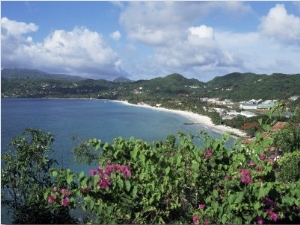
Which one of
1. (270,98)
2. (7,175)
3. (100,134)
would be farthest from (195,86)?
A: (7,175)


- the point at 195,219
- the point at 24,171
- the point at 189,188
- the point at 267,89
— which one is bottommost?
the point at 24,171

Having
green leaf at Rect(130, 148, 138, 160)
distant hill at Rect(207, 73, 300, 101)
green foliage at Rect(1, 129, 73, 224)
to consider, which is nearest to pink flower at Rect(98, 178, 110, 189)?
green leaf at Rect(130, 148, 138, 160)

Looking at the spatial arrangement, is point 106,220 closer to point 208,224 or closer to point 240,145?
point 208,224

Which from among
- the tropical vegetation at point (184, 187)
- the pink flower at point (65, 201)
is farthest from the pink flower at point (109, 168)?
the pink flower at point (65, 201)

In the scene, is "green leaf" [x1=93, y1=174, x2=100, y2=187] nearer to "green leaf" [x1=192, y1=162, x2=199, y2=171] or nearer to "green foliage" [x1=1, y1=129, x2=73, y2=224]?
"green leaf" [x1=192, y1=162, x2=199, y2=171]

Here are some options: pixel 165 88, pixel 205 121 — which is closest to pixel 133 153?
pixel 205 121

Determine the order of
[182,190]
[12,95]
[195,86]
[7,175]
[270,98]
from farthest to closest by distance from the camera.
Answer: [195,86], [12,95], [270,98], [7,175], [182,190]

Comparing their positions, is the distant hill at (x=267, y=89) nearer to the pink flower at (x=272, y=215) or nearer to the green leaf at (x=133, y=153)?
the pink flower at (x=272, y=215)

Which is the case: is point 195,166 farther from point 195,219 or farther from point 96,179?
point 96,179
